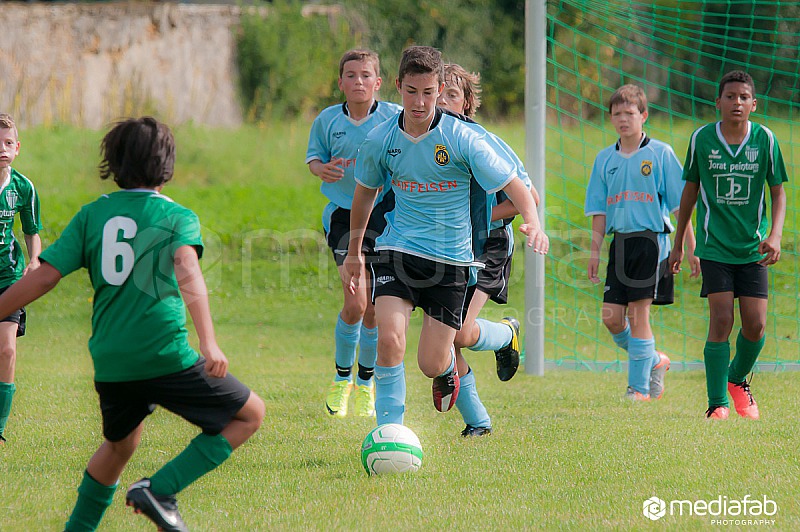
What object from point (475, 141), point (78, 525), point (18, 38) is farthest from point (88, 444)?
point (18, 38)

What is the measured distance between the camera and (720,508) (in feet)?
11.6

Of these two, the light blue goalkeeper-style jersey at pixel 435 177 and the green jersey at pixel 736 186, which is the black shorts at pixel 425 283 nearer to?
the light blue goalkeeper-style jersey at pixel 435 177

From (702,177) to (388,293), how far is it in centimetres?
215

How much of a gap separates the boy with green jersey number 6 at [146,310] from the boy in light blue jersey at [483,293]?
1.95 m

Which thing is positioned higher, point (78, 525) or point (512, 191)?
point (512, 191)

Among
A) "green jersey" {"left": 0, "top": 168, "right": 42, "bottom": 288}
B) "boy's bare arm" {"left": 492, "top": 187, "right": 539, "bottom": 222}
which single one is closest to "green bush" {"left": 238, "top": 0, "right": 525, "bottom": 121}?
"boy's bare arm" {"left": 492, "top": 187, "right": 539, "bottom": 222}

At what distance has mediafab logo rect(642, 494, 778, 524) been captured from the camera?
11.2 ft

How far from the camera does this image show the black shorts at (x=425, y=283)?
446 cm

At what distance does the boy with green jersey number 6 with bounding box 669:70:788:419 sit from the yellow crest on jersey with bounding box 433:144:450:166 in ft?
Answer: 5.71

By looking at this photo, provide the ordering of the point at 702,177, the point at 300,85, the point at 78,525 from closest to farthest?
the point at 78,525 → the point at 702,177 → the point at 300,85

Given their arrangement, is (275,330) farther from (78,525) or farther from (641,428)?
(78,525)

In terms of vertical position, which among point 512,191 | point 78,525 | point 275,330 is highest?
point 512,191

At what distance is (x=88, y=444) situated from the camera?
4.86 metres

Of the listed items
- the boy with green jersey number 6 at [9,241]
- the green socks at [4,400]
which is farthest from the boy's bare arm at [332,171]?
the green socks at [4,400]
